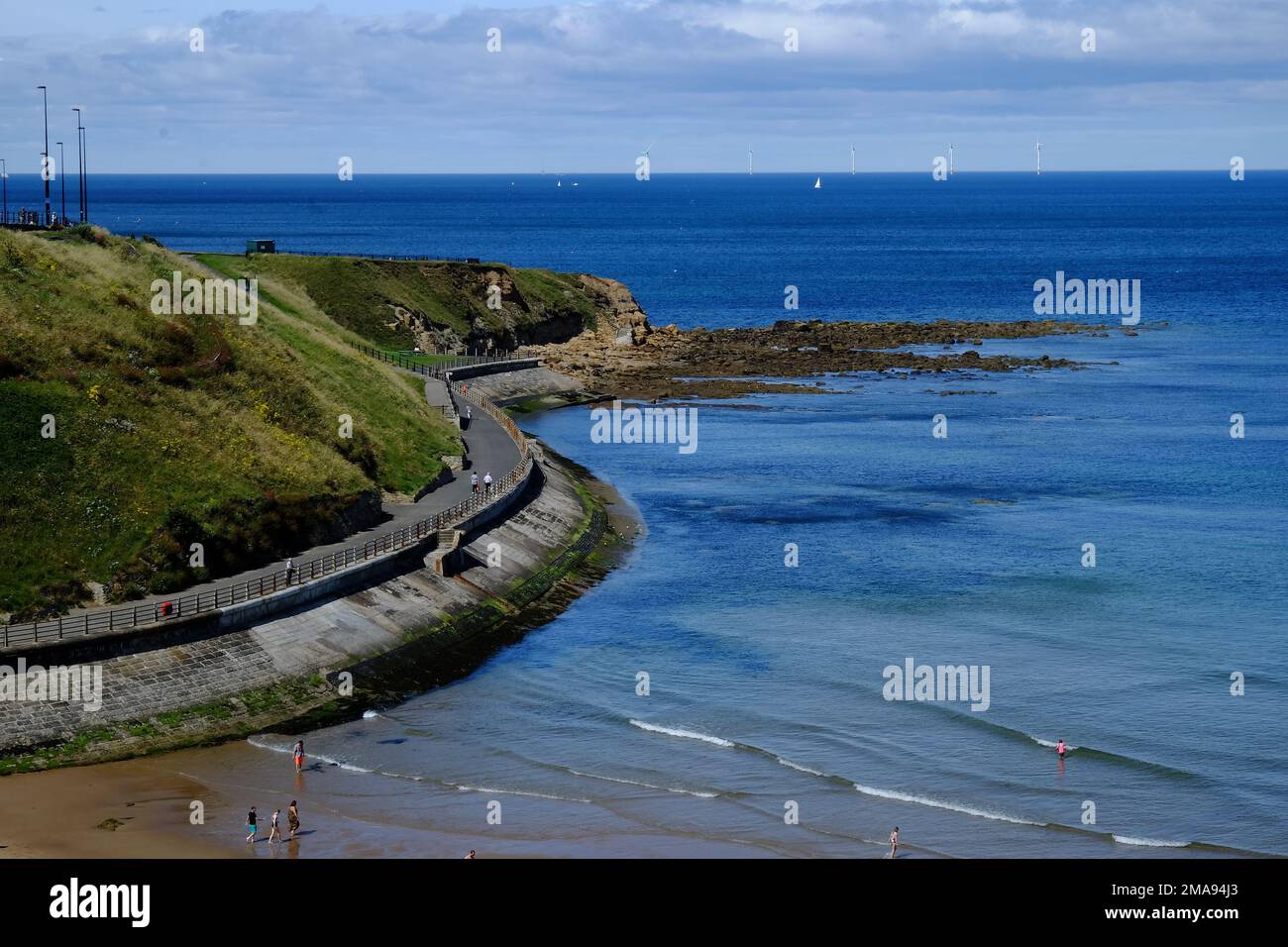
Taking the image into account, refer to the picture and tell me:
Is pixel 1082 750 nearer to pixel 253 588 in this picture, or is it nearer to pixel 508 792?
pixel 508 792

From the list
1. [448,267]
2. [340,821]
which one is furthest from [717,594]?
[448,267]

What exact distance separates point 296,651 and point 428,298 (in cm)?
8129

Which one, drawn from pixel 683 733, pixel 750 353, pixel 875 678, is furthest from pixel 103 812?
pixel 750 353

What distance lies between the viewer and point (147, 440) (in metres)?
54.6

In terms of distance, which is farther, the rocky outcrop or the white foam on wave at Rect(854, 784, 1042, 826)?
the rocky outcrop

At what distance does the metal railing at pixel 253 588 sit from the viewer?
43094 mm

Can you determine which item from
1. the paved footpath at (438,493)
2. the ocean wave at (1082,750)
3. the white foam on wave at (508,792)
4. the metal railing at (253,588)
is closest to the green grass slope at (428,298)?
the paved footpath at (438,493)

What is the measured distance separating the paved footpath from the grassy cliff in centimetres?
57

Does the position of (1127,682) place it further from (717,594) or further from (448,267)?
(448,267)

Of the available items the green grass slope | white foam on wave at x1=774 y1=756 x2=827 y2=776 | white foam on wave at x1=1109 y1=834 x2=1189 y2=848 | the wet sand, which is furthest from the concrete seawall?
the green grass slope

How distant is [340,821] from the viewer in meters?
38.0

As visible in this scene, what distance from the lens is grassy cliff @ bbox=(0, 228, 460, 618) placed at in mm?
48812

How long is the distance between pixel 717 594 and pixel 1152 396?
6129 centimetres

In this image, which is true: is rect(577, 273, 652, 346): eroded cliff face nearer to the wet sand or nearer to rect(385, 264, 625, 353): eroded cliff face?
rect(385, 264, 625, 353): eroded cliff face
